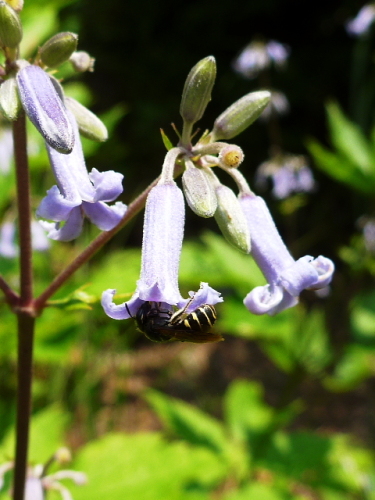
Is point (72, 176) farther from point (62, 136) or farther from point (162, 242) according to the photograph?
point (162, 242)

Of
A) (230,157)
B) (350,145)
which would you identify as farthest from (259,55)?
(230,157)

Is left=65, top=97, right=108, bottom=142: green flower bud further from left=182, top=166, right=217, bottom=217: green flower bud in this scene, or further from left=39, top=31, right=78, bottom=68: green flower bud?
left=182, top=166, right=217, bottom=217: green flower bud

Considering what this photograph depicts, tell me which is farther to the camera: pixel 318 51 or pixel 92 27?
pixel 92 27

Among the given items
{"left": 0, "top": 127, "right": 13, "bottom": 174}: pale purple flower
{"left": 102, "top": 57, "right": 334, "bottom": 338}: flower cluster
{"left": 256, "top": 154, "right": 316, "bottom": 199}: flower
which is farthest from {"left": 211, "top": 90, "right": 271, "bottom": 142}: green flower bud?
{"left": 256, "top": 154, "right": 316, "bottom": 199}: flower

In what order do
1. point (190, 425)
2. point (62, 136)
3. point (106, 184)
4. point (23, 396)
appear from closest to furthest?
1. point (62, 136)
2. point (106, 184)
3. point (23, 396)
4. point (190, 425)

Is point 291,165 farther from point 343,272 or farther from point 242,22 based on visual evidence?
point 242,22

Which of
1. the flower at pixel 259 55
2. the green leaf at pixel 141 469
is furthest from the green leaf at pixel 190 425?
the flower at pixel 259 55

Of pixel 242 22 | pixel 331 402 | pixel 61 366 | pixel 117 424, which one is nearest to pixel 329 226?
pixel 331 402
